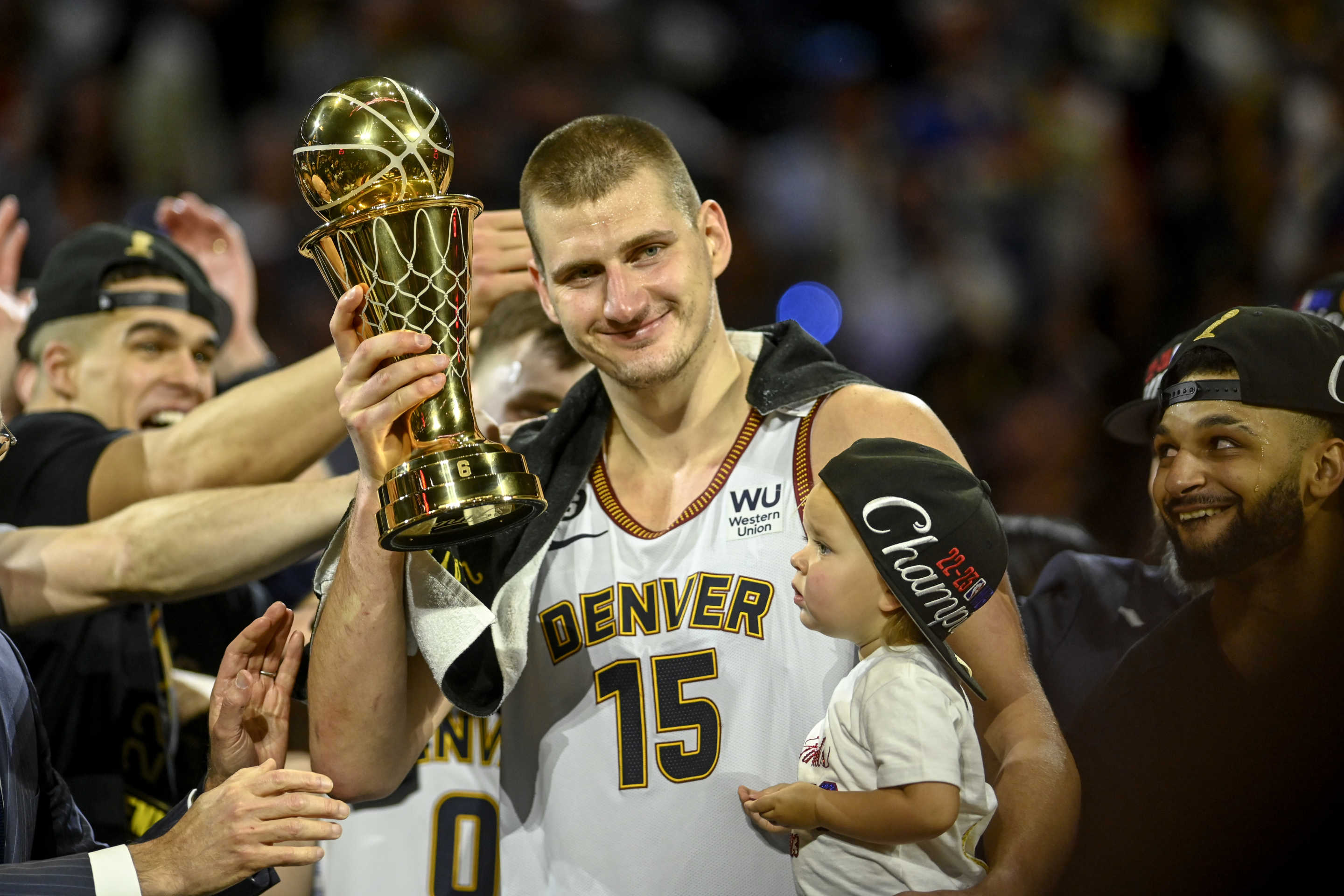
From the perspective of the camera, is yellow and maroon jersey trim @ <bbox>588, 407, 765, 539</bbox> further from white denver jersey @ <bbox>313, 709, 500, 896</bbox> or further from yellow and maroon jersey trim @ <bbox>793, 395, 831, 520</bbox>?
white denver jersey @ <bbox>313, 709, 500, 896</bbox>

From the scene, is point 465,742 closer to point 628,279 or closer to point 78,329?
point 628,279

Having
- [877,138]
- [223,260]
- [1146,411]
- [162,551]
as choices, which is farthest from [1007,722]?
[877,138]

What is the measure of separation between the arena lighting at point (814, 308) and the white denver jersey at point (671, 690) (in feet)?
12.2

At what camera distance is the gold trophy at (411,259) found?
1.83 meters

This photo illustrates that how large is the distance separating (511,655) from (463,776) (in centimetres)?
79

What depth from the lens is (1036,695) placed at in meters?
2.05

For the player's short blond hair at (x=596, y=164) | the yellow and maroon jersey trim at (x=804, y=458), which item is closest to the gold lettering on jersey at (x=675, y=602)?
the yellow and maroon jersey trim at (x=804, y=458)

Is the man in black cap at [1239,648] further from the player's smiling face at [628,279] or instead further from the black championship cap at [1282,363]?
the player's smiling face at [628,279]

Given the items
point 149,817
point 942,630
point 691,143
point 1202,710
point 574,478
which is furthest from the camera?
point 691,143

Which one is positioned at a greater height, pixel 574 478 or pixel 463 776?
pixel 574 478

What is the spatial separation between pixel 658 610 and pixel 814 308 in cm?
396

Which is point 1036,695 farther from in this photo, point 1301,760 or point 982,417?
point 982,417

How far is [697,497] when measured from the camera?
238cm

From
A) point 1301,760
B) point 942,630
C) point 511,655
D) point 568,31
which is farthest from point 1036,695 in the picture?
point 568,31
